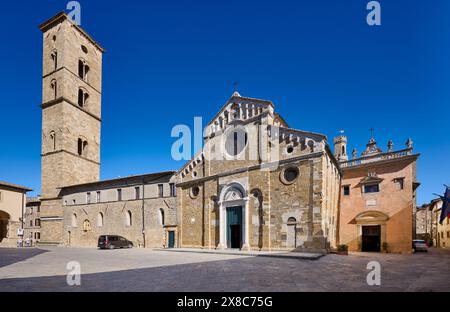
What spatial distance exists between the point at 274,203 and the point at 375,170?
9615 millimetres

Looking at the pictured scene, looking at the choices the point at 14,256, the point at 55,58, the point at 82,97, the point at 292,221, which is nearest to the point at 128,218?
the point at 14,256

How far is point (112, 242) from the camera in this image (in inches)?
1064

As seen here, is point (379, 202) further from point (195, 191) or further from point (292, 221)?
point (195, 191)

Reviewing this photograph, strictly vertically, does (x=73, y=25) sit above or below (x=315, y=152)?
above

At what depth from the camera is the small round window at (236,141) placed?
2298cm

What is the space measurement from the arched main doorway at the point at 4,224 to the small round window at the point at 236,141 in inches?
1271

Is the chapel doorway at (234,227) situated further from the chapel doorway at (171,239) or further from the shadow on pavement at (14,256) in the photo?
the shadow on pavement at (14,256)

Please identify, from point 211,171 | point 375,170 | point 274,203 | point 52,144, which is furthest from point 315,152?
point 52,144

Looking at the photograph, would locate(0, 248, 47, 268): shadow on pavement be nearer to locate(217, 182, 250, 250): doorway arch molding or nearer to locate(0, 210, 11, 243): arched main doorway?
locate(217, 182, 250, 250): doorway arch molding

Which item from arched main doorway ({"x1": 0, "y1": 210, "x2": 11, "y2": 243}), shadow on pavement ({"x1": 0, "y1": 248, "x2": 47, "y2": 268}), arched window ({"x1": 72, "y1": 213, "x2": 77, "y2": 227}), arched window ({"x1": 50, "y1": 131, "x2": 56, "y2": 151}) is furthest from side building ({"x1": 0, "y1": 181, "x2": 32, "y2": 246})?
shadow on pavement ({"x1": 0, "y1": 248, "x2": 47, "y2": 268})

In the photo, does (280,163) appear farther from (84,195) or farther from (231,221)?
(84,195)

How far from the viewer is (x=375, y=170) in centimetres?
2331

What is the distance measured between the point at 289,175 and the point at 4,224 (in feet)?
126

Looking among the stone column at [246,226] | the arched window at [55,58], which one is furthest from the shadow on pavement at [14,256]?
the arched window at [55,58]
